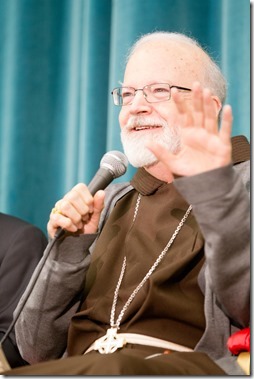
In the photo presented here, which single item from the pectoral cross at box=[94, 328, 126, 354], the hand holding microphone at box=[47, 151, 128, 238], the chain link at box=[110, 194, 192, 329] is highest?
the hand holding microphone at box=[47, 151, 128, 238]

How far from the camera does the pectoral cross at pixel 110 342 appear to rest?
60.3 inches

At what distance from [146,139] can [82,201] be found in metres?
0.33

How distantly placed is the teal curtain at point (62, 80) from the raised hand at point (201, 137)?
992mm

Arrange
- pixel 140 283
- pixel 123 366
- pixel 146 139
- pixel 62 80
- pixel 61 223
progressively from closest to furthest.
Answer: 1. pixel 123 366
2. pixel 61 223
3. pixel 140 283
4. pixel 146 139
5. pixel 62 80

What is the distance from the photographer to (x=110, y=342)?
5.08 ft

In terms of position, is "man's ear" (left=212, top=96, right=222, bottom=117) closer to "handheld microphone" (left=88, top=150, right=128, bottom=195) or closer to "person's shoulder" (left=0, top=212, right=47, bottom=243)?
"handheld microphone" (left=88, top=150, right=128, bottom=195)

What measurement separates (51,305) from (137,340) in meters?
0.26

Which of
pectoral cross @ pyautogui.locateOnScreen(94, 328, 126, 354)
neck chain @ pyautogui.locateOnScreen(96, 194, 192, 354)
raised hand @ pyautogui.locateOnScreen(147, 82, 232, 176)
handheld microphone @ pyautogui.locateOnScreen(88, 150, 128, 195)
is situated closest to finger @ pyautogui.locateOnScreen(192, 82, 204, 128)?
raised hand @ pyautogui.locateOnScreen(147, 82, 232, 176)

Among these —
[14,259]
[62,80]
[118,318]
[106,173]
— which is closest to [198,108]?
[106,173]

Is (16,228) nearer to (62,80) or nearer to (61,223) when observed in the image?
(61,223)

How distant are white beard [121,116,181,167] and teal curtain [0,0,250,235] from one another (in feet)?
1.62

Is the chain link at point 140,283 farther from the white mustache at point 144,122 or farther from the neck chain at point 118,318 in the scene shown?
the white mustache at point 144,122

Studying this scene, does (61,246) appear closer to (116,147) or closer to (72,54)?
(116,147)

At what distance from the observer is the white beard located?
1804mm
